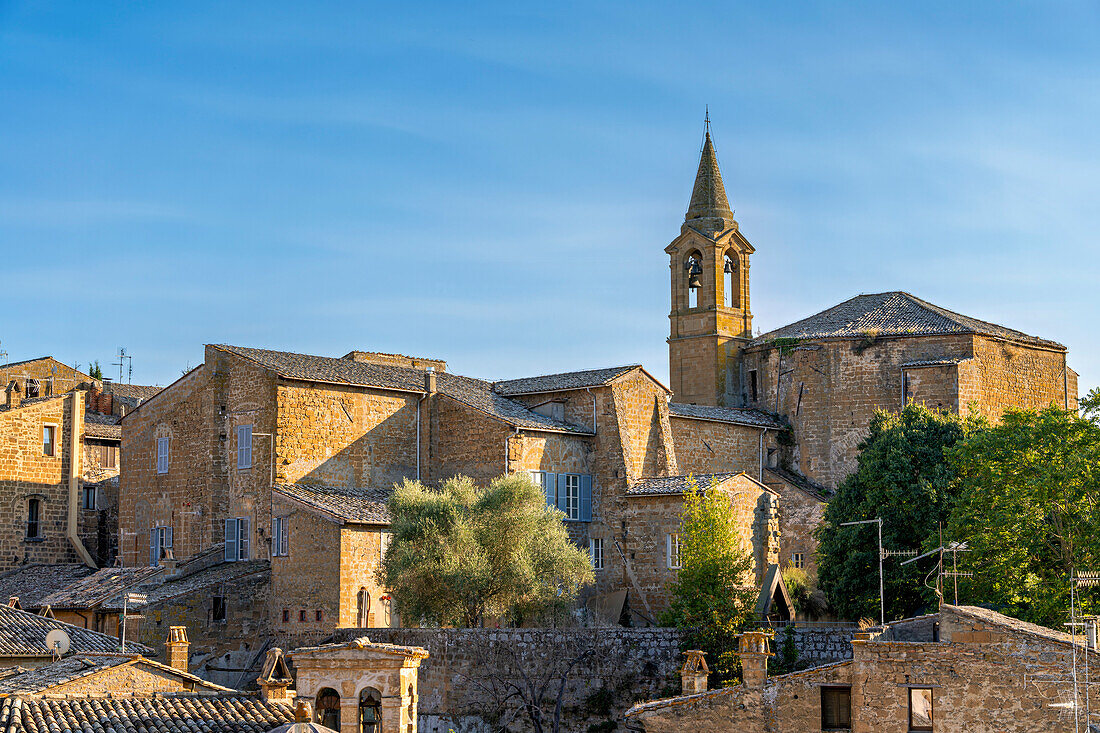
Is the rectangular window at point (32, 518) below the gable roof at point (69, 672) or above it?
above

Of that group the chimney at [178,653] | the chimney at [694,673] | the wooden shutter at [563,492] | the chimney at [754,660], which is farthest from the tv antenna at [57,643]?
the wooden shutter at [563,492]

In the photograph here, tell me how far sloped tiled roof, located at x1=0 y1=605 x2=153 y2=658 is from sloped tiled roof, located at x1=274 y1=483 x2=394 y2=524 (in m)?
6.48

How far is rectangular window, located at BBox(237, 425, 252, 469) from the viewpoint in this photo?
45781mm

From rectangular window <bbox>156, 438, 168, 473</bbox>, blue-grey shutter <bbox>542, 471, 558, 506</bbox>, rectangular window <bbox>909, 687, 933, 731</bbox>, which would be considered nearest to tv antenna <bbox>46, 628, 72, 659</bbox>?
rectangular window <bbox>156, 438, 168, 473</bbox>

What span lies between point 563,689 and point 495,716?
1947 millimetres

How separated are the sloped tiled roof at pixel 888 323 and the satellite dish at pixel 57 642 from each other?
31.0 metres

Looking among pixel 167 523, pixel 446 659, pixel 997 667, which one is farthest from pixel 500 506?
pixel 997 667

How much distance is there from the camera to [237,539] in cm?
4575

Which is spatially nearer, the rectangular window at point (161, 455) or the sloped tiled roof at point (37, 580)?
the sloped tiled roof at point (37, 580)

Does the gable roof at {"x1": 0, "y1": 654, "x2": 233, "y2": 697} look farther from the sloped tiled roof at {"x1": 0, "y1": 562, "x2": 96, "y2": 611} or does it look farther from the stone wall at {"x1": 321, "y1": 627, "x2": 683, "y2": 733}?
the sloped tiled roof at {"x1": 0, "y1": 562, "x2": 96, "y2": 611}

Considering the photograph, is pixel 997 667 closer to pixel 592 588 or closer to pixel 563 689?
pixel 563 689

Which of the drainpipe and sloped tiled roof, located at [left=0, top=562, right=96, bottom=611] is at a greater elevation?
the drainpipe

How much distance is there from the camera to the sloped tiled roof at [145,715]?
984 inches

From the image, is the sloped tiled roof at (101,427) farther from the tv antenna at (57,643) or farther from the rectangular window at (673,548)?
the rectangular window at (673,548)
